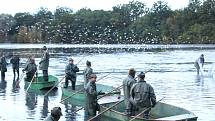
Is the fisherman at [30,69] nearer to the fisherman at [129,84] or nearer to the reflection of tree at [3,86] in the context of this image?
the reflection of tree at [3,86]

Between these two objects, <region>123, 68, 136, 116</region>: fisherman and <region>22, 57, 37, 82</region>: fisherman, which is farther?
<region>22, 57, 37, 82</region>: fisherman

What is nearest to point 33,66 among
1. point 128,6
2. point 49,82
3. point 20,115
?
point 49,82

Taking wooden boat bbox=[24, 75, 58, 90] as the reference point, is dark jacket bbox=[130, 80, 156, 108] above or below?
above

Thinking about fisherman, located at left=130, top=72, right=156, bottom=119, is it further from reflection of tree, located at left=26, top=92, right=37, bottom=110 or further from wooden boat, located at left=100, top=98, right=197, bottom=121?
reflection of tree, located at left=26, top=92, right=37, bottom=110

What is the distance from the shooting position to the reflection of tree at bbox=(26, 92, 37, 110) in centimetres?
2183

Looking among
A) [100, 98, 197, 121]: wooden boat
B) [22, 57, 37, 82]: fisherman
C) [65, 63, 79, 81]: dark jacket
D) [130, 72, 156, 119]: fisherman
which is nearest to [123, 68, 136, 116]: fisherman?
[100, 98, 197, 121]: wooden boat

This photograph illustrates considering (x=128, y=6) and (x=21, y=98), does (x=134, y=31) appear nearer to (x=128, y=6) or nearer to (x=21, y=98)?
(x=128, y=6)

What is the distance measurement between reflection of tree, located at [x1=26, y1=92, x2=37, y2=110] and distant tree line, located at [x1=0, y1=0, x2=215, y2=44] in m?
128

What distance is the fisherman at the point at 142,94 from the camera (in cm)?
1466

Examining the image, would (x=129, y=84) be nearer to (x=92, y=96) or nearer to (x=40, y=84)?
(x=92, y=96)

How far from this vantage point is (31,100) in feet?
78.2

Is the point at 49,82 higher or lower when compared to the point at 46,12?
lower

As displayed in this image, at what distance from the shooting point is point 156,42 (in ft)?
543

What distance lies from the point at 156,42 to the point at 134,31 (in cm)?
834
